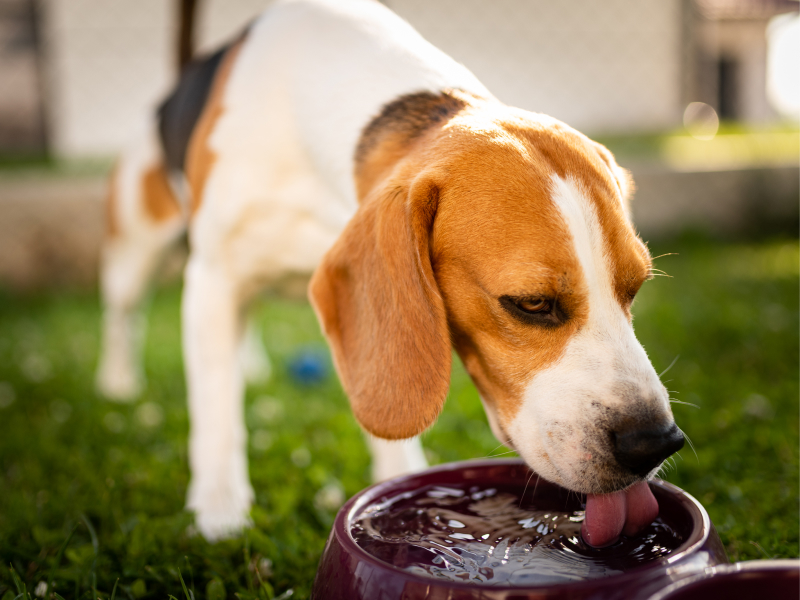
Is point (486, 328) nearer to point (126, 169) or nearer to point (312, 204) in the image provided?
point (312, 204)

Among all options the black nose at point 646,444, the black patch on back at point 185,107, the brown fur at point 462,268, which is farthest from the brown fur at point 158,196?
the black nose at point 646,444

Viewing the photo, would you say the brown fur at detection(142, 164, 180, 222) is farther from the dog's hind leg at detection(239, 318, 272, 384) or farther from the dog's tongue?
the dog's tongue

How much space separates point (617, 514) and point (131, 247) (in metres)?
3.15

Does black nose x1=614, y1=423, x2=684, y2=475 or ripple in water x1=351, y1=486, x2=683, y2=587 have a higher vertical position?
black nose x1=614, y1=423, x2=684, y2=475

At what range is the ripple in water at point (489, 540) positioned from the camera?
155 cm

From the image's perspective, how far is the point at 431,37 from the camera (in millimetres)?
7988

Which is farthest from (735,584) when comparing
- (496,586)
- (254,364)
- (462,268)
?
(254,364)

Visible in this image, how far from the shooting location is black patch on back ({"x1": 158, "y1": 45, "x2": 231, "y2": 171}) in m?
3.27

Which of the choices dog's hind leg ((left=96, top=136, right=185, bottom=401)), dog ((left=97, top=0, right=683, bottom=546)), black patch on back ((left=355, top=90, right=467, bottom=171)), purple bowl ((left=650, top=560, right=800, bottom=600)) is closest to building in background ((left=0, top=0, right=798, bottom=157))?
dog's hind leg ((left=96, top=136, right=185, bottom=401))

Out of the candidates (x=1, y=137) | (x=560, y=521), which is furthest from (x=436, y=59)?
(x=1, y=137)

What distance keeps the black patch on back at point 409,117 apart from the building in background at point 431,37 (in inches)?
239

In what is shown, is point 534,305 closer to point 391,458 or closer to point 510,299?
point 510,299

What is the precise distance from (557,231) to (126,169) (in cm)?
292

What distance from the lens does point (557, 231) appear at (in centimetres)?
178
